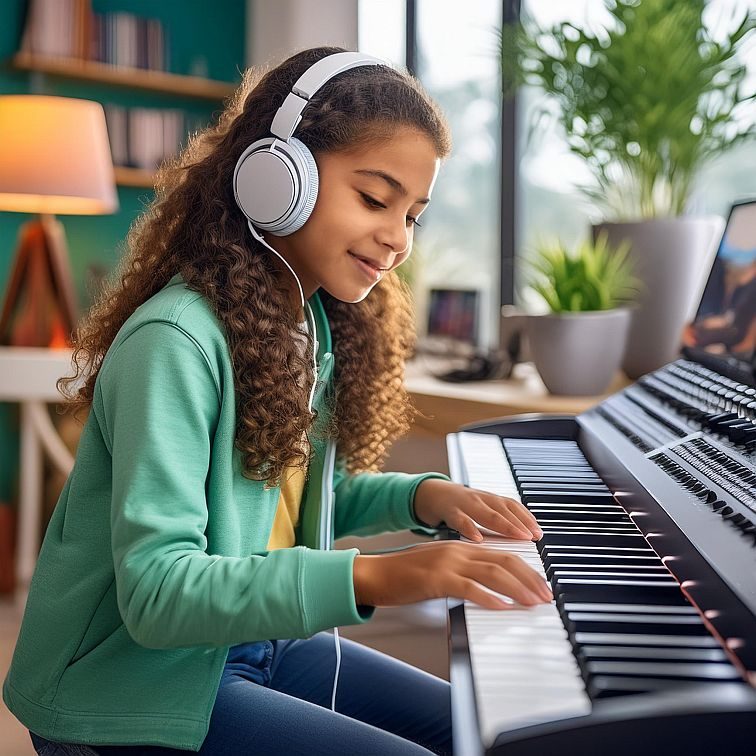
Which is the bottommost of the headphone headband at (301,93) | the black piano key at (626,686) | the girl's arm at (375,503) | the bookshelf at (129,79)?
the girl's arm at (375,503)

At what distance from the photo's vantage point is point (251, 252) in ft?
3.28

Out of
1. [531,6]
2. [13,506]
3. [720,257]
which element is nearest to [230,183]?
[720,257]

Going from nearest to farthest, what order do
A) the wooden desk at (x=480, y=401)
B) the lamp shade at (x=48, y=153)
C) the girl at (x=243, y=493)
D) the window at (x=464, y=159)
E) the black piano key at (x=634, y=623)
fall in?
the black piano key at (x=634, y=623)
the girl at (x=243, y=493)
the wooden desk at (x=480, y=401)
the lamp shade at (x=48, y=153)
the window at (x=464, y=159)

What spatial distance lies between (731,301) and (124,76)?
2610 mm

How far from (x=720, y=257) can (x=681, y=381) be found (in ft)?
0.91

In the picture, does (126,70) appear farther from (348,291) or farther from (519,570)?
(519,570)

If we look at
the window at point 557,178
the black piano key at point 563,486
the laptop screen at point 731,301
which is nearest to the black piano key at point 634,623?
the black piano key at point 563,486

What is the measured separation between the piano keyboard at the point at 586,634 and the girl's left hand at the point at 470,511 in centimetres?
1

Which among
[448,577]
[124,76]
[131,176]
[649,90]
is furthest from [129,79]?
[448,577]

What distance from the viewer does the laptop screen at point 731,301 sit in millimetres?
1254

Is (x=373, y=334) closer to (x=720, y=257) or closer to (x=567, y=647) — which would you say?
(x=720, y=257)

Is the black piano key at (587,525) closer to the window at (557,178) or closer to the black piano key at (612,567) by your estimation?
the black piano key at (612,567)

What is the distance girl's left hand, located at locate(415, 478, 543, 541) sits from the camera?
2.99 feet

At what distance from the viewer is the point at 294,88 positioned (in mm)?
966
